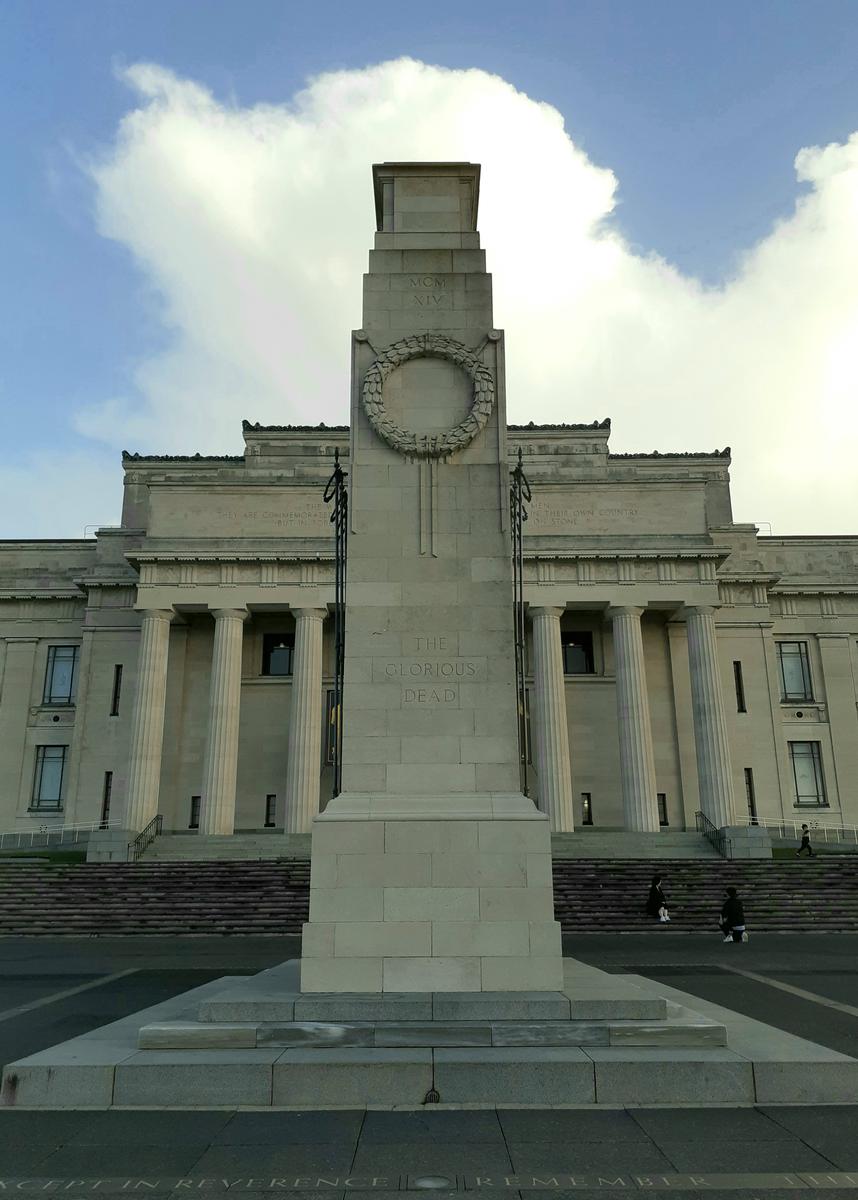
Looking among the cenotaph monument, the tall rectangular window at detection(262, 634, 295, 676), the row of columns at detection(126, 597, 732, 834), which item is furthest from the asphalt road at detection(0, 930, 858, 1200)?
the tall rectangular window at detection(262, 634, 295, 676)

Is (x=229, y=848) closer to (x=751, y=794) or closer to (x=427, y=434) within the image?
(x=751, y=794)

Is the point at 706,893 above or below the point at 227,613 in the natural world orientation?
below

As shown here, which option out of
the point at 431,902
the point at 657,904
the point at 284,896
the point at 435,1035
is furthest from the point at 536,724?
the point at 435,1035

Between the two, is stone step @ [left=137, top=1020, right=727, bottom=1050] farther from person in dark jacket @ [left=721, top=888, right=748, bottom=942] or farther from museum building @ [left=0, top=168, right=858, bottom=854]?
museum building @ [left=0, top=168, right=858, bottom=854]

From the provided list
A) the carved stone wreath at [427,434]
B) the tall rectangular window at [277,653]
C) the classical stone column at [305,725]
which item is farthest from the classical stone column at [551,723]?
the carved stone wreath at [427,434]

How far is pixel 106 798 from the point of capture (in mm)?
51344

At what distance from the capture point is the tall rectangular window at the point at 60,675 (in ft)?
185

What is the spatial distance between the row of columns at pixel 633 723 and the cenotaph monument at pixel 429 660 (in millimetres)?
33670

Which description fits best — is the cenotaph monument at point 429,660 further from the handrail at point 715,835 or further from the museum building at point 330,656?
the museum building at point 330,656

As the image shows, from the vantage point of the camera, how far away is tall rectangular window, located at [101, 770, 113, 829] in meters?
50.8

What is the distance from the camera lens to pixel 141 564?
49375 mm

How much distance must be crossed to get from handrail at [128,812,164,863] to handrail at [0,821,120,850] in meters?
4.37

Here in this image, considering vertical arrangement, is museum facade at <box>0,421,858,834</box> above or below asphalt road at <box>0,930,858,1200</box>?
above

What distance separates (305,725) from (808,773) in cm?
3097
